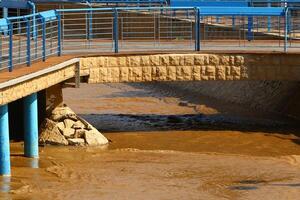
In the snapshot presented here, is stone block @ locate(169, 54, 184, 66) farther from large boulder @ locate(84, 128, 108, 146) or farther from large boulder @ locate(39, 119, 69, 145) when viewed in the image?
large boulder @ locate(39, 119, 69, 145)

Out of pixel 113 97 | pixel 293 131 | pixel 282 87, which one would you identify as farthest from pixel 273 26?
pixel 293 131

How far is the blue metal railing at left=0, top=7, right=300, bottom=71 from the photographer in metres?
18.3

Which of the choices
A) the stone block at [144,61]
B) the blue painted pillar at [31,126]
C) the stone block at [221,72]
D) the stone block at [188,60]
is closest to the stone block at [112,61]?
the stone block at [144,61]

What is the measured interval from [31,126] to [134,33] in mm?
9955

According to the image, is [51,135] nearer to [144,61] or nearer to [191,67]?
[144,61]

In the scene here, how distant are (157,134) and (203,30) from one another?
31.8 feet

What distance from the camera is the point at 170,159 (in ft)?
58.0

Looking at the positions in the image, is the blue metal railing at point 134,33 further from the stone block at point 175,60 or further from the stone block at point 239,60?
the stone block at point 239,60

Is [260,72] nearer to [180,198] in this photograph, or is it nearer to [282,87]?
[282,87]

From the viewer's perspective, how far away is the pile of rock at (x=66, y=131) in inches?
758

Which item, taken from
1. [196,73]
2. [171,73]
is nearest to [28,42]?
[171,73]

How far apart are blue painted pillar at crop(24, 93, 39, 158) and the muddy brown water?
0.82ft

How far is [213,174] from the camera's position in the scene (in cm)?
1609

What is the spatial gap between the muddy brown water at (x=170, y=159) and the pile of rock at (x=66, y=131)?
32cm
